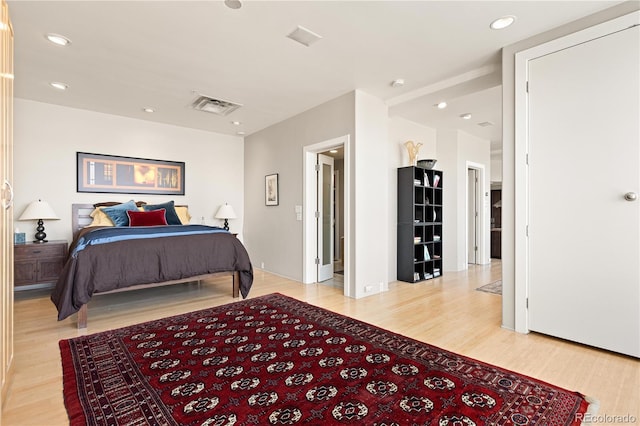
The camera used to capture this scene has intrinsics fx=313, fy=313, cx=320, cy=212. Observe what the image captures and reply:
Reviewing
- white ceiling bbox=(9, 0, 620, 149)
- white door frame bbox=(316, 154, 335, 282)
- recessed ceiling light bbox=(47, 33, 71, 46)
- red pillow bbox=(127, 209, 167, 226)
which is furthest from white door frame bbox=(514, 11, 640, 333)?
red pillow bbox=(127, 209, 167, 226)

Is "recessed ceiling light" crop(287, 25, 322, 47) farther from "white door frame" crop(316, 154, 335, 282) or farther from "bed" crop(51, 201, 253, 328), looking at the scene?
"bed" crop(51, 201, 253, 328)

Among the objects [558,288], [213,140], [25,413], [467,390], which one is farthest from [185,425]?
[213,140]

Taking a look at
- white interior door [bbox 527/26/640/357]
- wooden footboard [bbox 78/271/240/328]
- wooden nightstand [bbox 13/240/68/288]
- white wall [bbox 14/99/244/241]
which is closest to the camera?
white interior door [bbox 527/26/640/357]

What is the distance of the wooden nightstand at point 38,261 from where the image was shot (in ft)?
12.5

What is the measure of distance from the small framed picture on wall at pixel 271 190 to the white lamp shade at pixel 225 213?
717mm

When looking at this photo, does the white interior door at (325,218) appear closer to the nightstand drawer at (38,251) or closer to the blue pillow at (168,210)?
the blue pillow at (168,210)

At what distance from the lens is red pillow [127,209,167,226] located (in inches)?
175

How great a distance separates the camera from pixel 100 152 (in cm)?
479

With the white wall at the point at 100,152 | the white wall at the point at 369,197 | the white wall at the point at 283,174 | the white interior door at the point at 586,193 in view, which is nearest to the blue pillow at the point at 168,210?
the white wall at the point at 100,152

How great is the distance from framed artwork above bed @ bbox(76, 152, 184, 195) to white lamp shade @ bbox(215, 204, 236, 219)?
0.72 metres

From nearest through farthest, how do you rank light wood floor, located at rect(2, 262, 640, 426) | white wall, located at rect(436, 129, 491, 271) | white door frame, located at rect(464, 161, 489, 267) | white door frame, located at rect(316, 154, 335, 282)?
light wood floor, located at rect(2, 262, 640, 426)
white door frame, located at rect(316, 154, 335, 282)
white wall, located at rect(436, 129, 491, 271)
white door frame, located at rect(464, 161, 489, 267)

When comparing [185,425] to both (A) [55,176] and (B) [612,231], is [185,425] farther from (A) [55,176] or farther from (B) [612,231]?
(A) [55,176]

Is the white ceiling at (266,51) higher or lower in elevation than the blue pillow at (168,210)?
higher

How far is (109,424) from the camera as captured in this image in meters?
1.54
